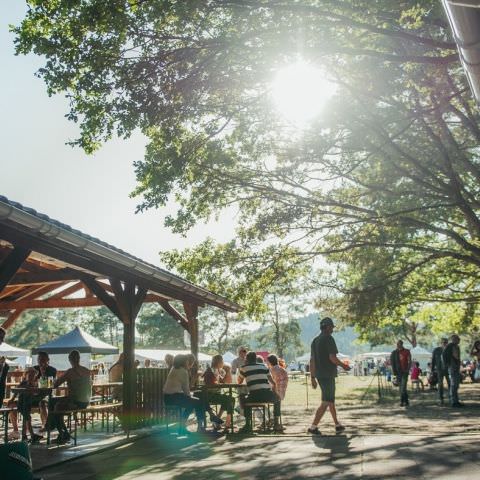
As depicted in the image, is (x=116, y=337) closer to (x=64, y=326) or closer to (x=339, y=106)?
(x=64, y=326)

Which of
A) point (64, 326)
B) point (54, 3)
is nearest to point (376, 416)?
point (54, 3)

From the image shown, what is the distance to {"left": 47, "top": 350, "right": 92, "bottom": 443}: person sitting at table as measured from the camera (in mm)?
9320

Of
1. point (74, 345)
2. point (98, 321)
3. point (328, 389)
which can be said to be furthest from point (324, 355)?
point (98, 321)

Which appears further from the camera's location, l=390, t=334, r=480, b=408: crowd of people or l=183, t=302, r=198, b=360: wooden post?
l=183, t=302, r=198, b=360: wooden post

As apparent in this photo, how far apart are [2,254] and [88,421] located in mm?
6213

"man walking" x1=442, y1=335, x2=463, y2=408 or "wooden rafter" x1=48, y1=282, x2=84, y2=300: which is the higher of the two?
"wooden rafter" x1=48, y1=282, x2=84, y2=300

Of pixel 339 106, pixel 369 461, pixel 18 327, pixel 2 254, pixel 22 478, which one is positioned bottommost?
pixel 369 461

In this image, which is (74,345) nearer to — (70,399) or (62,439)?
(70,399)

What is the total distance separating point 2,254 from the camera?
357 inches

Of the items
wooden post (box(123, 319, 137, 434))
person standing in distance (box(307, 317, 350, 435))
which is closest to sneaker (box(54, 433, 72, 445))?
wooden post (box(123, 319, 137, 434))

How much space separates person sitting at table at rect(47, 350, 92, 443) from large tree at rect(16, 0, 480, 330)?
3139mm

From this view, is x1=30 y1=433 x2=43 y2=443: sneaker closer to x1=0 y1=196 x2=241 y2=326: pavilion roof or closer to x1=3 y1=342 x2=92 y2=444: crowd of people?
x1=3 y1=342 x2=92 y2=444: crowd of people

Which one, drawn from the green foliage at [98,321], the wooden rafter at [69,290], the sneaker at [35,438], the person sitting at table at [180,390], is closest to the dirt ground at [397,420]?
the person sitting at table at [180,390]

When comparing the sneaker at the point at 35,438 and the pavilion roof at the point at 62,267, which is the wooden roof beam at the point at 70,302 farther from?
the sneaker at the point at 35,438
